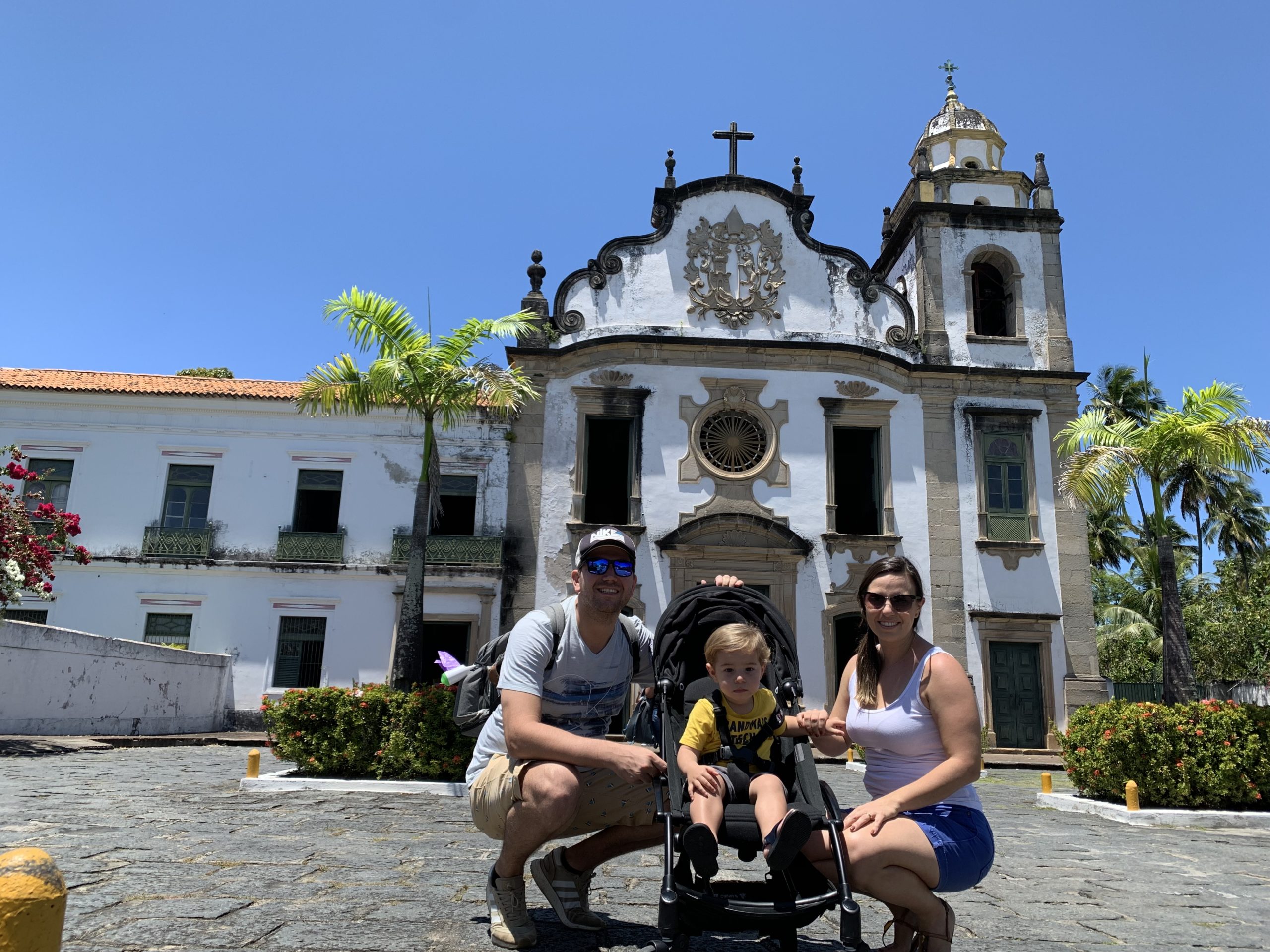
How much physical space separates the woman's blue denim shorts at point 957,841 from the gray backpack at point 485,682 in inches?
53.9

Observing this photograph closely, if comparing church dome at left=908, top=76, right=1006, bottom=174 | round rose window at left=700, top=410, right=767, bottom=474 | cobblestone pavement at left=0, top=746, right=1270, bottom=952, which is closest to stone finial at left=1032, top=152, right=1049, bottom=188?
church dome at left=908, top=76, right=1006, bottom=174

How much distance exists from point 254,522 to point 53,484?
436cm

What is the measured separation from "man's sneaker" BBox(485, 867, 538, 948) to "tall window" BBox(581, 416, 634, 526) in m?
15.3

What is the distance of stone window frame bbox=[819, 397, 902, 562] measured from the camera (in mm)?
18000

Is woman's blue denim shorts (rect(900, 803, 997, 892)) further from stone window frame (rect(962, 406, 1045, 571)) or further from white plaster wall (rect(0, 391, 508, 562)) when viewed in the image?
stone window frame (rect(962, 406, 1045, 571))

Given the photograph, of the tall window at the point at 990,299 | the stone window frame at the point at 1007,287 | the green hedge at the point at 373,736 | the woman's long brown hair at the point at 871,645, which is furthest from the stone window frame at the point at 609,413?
the woman's long brown hair at the point at 871,645

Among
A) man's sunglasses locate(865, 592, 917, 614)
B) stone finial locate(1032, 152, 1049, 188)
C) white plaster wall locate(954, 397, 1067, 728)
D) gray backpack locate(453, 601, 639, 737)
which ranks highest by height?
stone finial locate(1032, 152, 1049, 188)

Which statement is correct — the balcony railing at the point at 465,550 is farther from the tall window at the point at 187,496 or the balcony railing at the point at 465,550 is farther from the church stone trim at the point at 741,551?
the tall window at the point at 187,496

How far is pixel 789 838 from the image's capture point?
289cm

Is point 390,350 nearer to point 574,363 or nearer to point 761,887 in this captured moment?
point 574,363

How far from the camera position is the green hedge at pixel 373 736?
9.46 meters

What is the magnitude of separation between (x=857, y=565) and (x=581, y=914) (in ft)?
48.7

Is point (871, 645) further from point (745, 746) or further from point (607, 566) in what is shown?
point (607, 566)

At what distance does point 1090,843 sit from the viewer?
7.27m
